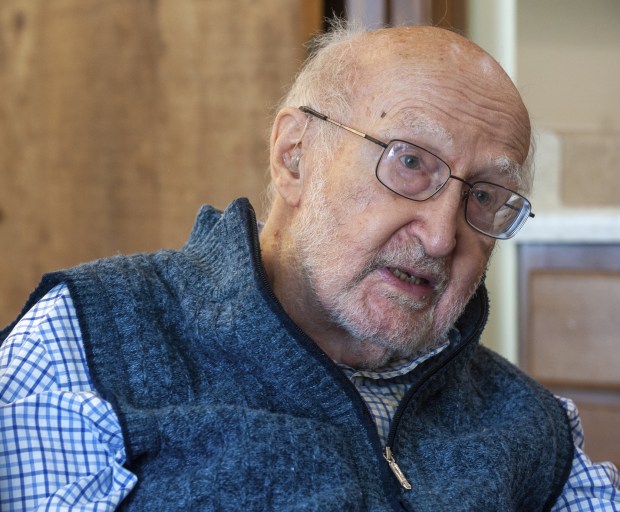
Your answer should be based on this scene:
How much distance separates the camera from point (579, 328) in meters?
2.42

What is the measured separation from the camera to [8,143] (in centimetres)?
283

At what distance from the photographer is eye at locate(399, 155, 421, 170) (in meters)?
1.25

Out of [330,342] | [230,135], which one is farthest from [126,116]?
[330,342]

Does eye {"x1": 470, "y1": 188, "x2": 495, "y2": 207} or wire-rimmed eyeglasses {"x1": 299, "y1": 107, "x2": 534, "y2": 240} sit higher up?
wire-rimmed eyeglasses {"x1": 299, "y1": 107, "x2": 534, "y2": 240}

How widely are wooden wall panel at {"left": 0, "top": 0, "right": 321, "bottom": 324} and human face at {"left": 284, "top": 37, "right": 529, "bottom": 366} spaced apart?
1021 millimetres

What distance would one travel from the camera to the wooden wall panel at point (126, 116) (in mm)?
2377

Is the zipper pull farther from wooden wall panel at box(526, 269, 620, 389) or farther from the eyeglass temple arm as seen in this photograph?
wooden wall panel at box(526, 269, 620, 389)

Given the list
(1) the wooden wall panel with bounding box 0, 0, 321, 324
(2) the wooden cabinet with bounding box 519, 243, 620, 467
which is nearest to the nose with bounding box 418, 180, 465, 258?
(1) the wooden wall panel with bounding box 0, 0, 321, 324

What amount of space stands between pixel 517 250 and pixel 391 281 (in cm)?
129

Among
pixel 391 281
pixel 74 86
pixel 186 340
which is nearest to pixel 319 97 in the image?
pixel 391 281

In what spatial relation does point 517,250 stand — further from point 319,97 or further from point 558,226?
point 319,97

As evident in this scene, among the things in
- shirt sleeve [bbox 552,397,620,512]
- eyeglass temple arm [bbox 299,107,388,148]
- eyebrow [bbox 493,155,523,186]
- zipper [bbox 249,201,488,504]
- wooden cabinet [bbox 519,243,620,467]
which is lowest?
wooden cabinet [bbox 519,243,620,467]

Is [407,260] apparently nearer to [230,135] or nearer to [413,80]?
[413,80]

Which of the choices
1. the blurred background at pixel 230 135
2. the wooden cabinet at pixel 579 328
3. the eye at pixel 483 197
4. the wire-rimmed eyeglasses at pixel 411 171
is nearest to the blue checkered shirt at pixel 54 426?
the wire-rimmed eyeglasses at pixel 411 171
